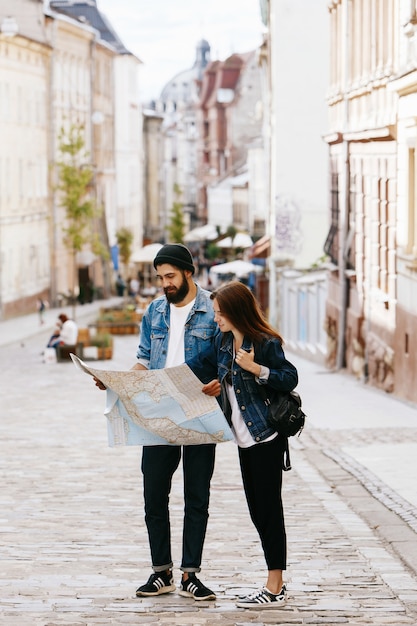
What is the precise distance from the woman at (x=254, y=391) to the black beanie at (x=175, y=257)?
38 cm

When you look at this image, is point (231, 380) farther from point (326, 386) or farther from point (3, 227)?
point (3, 227)

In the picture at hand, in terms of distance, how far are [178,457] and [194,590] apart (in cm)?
65

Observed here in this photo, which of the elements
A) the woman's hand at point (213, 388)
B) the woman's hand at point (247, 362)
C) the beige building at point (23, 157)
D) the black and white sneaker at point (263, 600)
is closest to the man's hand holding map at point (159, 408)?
the woman's hand at point (213, 388)

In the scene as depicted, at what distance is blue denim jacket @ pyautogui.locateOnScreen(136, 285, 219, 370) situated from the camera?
307 inches

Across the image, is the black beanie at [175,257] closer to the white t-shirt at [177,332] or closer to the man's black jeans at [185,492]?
the white t-shirt at [177,332]

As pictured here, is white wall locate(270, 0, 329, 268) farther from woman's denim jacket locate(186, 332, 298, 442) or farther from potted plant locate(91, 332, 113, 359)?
woman's denim jacket locate(186, 332, 298, 442)

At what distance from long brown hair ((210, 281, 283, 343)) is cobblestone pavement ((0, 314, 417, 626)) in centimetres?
135

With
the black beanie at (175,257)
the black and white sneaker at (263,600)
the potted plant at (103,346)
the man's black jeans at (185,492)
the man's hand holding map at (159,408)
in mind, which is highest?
the black beanie at (175,257)

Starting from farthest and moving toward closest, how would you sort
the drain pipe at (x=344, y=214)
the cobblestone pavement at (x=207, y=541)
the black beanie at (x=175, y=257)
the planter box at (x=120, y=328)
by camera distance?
the planter box at (x=120, y=328) → the drain pipe at (x=344, y=214) → the black beanie at (x=175, y=257) → the cobblestone pavement at (x=207, y=541)

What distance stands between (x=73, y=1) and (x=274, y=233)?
4096cm

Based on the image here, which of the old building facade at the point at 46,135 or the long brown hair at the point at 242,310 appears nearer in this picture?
the long brown hair at the point at 242,310

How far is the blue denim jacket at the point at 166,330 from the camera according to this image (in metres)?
7.79

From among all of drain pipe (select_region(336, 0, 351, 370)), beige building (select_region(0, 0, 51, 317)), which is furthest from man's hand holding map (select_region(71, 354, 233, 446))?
beige building (select_region(0, 0, 51, 317))

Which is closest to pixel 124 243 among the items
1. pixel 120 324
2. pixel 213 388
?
pixel 120 324
